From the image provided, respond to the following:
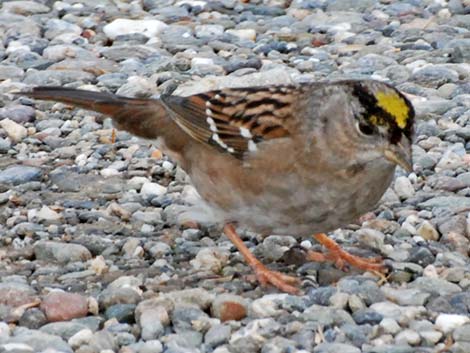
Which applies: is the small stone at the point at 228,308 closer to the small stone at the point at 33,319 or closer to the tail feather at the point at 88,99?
the small stone at the point at 33,319

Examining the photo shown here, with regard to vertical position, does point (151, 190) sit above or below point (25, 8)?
above

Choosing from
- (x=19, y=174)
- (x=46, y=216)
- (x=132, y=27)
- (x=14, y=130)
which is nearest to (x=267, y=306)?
(x=46, y=216)

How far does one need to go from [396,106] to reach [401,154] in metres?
0.20

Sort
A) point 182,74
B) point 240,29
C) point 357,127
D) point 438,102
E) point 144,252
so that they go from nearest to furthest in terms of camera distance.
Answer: point 357,127, point 144,252, point 438,102, point 182,74, point 240,29

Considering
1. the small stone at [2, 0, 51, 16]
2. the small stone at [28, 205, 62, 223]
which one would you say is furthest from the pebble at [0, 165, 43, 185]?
the small stone at [2, 0, 51, 16]

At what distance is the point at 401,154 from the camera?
549 centimetres

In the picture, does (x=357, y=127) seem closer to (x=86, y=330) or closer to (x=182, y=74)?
(x=86, y=330)

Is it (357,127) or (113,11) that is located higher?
(357,127)

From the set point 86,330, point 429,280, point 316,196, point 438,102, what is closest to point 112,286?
point 86,330

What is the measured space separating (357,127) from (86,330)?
1.39m

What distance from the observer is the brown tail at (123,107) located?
6.63 meters

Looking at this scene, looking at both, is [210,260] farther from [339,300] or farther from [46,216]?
[46,216]

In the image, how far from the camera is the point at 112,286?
571cm

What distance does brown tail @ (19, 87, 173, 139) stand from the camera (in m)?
6.63
